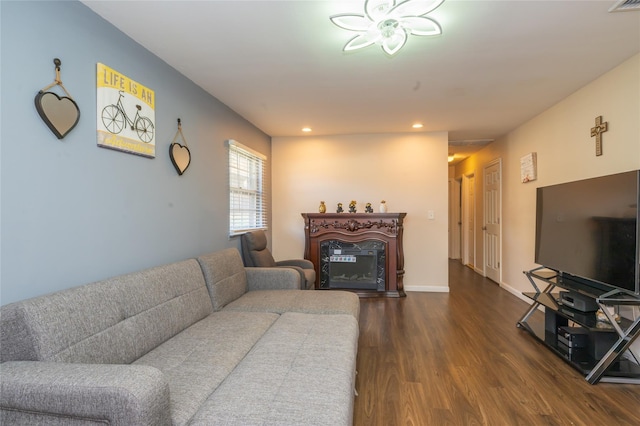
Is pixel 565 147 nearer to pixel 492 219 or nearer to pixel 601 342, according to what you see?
pixel 601 342

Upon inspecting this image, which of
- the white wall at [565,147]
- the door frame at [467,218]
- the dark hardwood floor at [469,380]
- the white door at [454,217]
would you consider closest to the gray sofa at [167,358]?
the dark hardwood floor at [469,380]

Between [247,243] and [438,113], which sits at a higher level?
[438,113]

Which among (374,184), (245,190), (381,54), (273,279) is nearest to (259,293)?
(273,279)

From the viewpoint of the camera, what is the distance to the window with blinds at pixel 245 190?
3672mm

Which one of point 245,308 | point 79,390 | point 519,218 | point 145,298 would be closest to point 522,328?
point 519,218

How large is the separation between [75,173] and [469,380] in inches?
109

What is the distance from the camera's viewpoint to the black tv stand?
2.15 m

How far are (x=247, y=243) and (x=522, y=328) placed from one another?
300 centimetres

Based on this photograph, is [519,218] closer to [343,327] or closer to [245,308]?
[343,327]

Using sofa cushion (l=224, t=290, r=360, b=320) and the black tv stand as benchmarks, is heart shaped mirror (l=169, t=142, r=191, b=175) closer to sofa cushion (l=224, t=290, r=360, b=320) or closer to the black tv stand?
sofa cushion (l=224, t=290, r=360, b=320)

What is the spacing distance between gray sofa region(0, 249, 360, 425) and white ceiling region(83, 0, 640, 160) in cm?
155

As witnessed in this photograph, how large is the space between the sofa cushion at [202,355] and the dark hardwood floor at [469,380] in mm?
801

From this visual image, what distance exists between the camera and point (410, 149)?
4.79m

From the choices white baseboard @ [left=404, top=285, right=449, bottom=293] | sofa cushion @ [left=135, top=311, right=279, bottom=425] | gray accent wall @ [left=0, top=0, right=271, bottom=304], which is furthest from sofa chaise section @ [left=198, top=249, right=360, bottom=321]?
white baseboard @ [left=404, top=285, right=449, bottom=293]
